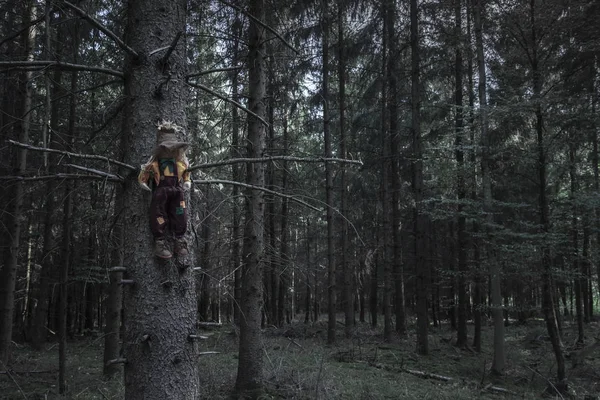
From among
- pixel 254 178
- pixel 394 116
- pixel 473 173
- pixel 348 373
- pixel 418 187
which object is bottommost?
pixel 348 373

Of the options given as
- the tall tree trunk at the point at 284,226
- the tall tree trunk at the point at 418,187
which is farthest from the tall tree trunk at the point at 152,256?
the tall tree trunk at the point at 418,187

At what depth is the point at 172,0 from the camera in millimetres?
3049

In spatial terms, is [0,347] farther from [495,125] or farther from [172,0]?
[495,125]

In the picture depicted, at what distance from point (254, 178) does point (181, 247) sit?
4.91m

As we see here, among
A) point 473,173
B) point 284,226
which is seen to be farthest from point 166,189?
point 284,226

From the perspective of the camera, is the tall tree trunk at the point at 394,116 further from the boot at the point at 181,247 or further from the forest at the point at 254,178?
the boot at the point at 181,247

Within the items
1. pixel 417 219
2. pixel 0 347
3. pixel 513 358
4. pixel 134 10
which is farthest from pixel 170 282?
pixel 513 358

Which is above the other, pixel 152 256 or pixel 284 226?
pixel 284 226

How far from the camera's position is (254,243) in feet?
24.6

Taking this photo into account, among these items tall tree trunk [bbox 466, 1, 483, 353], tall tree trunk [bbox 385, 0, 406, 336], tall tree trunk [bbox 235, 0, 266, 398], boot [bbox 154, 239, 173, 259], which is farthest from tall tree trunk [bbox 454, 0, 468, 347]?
boot [bbox 154, 239, 173, 259]

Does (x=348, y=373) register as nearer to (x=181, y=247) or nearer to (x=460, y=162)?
(x=460, y=162)

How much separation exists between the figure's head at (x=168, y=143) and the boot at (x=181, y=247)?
1.85ft

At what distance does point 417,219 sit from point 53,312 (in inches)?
778

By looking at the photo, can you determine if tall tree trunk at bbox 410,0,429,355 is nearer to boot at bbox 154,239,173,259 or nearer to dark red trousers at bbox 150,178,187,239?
dark red trousers at bbox 150,178,187,239
